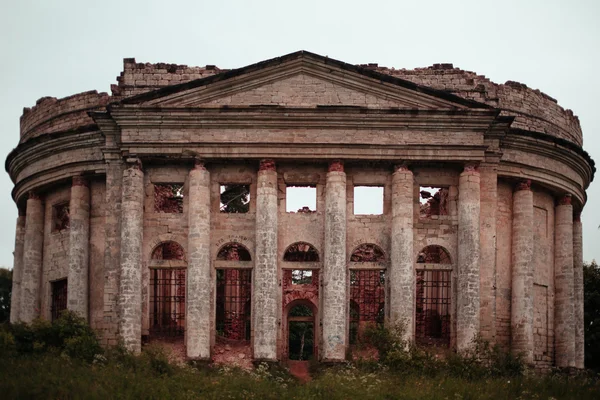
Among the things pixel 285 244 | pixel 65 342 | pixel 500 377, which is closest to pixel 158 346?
pixel 65 342

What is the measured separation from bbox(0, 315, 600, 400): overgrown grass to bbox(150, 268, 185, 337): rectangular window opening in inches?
151

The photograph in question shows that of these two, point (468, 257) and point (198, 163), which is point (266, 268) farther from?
point (468, 257)

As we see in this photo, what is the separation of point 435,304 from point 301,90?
807 centimetres

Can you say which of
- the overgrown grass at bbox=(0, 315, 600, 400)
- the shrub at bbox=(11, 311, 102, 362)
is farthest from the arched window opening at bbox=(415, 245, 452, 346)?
the shrub at bbox=(11, 311, 102, 362)

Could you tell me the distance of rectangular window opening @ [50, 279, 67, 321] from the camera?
34.1 metres

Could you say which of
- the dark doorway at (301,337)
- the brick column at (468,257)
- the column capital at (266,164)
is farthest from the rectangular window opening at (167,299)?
the dark doorway at (301,337)

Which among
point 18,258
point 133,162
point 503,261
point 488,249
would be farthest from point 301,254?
point 18,258

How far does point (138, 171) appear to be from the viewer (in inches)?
1219

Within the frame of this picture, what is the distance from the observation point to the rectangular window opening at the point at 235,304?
3462 centimetres

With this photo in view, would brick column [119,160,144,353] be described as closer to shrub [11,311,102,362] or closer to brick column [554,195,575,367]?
shrub [11,311,102,362]

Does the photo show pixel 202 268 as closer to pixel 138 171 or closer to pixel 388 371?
pixel 138 171

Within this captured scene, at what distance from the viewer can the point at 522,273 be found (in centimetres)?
3231

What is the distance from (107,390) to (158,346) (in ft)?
17.6

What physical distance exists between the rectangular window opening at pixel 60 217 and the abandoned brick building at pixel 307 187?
1704mm
